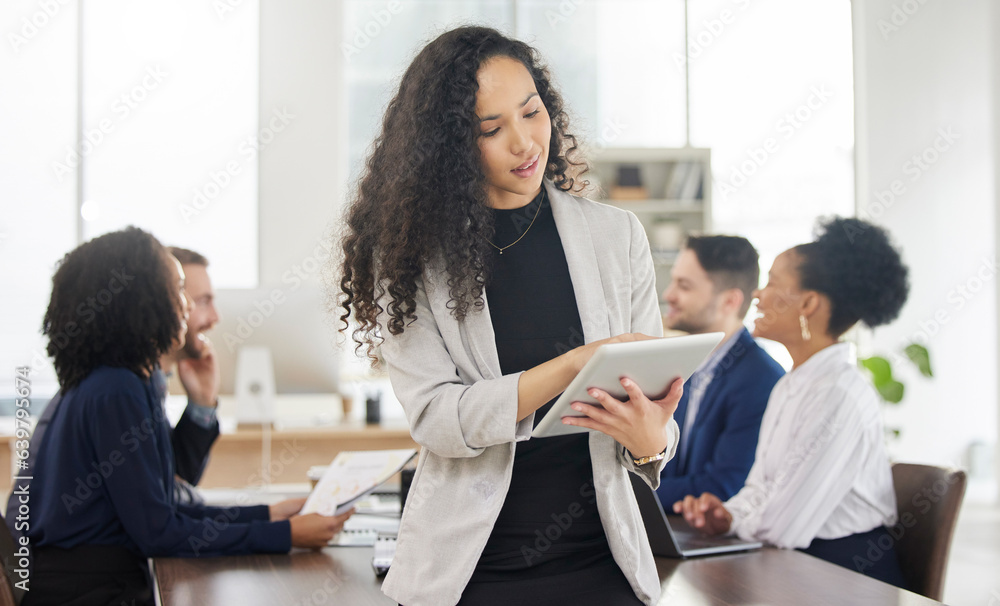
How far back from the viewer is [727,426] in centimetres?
231

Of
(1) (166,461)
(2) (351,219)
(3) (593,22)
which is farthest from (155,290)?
(3) (593,22)

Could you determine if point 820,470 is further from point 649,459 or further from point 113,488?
point 113,488

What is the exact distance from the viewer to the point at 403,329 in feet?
3.65

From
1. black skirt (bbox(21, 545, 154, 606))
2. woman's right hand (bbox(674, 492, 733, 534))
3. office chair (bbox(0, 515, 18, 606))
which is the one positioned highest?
woman's right hand (bbox(674, 492, 733, 534))

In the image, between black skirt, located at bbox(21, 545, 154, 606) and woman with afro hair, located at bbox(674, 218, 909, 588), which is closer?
black skirt, located at bbox(21, 545, 154, 606)

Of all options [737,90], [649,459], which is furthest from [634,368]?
[737,90]

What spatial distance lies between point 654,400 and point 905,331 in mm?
5740

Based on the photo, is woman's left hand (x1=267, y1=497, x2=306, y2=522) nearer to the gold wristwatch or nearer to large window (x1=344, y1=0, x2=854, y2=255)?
the gold wristwatch

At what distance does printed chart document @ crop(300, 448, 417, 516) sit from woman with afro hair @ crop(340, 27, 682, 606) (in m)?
0.69

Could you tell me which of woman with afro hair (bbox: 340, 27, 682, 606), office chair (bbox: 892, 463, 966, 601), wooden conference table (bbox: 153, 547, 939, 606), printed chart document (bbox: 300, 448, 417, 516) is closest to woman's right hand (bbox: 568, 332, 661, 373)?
woman with afro hair (bbox: 340, 27, 682, 606)

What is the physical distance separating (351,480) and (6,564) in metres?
0.71

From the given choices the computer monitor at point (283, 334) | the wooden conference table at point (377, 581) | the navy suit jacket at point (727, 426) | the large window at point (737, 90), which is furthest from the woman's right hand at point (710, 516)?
the large window at point (737, 90)

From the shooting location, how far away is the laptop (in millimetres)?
1657

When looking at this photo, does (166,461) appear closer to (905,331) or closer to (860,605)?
(860,605)
